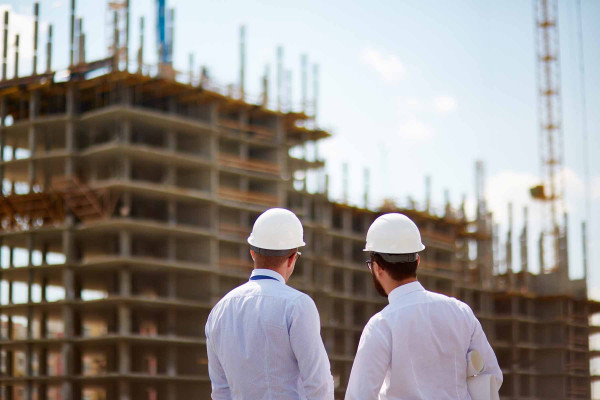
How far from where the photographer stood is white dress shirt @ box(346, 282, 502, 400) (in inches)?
183

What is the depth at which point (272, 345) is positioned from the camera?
4.90 meters

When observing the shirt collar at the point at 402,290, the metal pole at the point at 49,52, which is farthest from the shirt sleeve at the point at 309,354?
the metal pole at the point at 49,52

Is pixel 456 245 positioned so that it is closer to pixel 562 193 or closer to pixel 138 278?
pixel 562 193

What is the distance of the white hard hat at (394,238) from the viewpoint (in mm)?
4914

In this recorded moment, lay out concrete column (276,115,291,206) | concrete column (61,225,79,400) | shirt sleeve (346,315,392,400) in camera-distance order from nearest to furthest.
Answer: shirt sleeve (346,315,392,400) → concrete column (61,225,79,400) → concrete column (276,115,291,206)

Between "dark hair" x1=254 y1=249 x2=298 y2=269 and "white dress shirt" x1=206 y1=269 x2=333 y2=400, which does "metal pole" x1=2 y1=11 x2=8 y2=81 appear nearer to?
"dark hair" x1=254 y1=249 x2=298 y2=269

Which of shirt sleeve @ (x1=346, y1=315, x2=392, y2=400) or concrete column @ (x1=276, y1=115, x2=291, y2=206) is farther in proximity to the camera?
concrete column @ (x1=276, y1=115, x2=291, y2=206)

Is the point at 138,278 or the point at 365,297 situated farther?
the point at 365,297

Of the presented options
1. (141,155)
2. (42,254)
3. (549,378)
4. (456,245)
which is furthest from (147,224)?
(549,378)

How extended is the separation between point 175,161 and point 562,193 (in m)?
60.3

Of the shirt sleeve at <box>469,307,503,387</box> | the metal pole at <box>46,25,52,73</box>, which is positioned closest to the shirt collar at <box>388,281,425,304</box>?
the shirt sleeve at <box>469,307,503,387</box>

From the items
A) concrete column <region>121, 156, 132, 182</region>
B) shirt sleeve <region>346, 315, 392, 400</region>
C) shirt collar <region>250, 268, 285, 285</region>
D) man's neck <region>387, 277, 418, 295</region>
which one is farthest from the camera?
concrete column <region>121, 156, 132, 182</region>

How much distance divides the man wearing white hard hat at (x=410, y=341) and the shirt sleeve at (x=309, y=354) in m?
0.15

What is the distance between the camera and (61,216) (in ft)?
173
